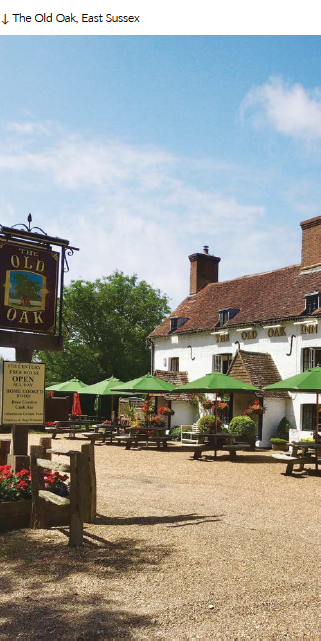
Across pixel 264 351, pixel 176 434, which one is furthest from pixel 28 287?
pixel 176 434

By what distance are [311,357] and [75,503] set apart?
17.5 metres

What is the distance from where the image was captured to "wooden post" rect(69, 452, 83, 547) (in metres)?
7.16

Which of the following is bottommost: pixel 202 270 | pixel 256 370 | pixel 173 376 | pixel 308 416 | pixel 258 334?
pixel 308 416

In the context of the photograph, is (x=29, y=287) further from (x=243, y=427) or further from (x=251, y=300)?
(x=251, y=300)

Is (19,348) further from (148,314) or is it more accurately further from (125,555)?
(148,314)

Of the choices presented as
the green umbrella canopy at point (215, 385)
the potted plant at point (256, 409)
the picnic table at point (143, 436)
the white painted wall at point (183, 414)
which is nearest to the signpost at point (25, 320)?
the green umbrella canopy at point (215, 385)

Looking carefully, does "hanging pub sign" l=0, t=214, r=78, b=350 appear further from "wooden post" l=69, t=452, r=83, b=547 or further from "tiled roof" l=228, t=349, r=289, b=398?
"tiled roof" l=228, t=349, r=289, b=398

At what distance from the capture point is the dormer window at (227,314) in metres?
27.7

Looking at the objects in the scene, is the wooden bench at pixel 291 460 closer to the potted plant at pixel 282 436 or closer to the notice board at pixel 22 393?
the potted plant at pixel 282 436

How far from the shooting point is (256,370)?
23859 millimetres

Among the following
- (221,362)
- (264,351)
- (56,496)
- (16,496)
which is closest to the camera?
(56,496)

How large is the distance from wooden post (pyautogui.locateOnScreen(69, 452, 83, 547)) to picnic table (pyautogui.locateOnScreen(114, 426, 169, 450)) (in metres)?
13.1

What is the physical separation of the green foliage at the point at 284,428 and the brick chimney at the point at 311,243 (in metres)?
7.04

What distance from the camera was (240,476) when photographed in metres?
14.3
